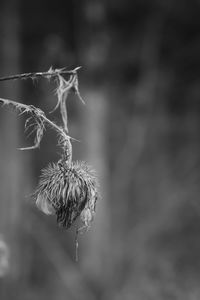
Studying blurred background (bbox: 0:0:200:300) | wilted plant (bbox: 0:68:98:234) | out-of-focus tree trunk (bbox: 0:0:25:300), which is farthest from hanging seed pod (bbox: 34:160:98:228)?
out-of-focus tree trunk (bbox: 0:0:25:300)

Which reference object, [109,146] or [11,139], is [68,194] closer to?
[11,139]

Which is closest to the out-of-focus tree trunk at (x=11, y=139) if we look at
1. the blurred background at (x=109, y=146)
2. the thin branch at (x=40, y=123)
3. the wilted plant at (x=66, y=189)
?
the blurred background at (x=109, y=146)

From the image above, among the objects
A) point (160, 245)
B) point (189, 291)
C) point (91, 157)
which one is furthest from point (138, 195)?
point (189, 291)

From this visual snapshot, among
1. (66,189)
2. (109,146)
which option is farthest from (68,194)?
(109,146)

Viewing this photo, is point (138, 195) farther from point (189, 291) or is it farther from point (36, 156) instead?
point (189, 291)

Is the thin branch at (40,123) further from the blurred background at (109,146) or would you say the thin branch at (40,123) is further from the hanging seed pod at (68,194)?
the blurred background at (109,146)
